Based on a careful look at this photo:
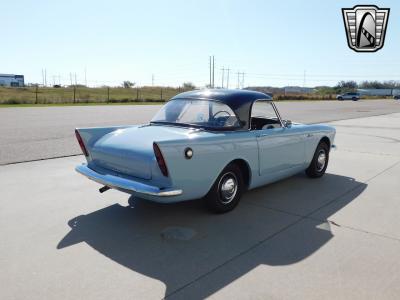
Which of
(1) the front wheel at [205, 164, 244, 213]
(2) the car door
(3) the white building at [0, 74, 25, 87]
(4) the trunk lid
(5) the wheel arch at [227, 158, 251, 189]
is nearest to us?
(4) the trunk lid

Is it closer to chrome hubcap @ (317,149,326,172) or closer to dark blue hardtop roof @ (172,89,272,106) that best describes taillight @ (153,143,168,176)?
dark blue hardtop roof @ (172,89,272,106)

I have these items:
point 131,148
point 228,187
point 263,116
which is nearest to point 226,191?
point 228,187

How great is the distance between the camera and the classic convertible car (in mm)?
3746

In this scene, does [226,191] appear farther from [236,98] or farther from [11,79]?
[11,79]

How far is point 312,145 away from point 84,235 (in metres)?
3.77

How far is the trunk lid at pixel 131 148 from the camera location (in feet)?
12.8

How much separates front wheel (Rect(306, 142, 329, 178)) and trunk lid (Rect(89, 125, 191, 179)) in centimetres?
265

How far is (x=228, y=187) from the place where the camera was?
14.4 feet

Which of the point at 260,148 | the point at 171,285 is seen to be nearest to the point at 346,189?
the point at 260,148

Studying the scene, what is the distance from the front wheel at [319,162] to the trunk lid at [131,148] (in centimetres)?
265

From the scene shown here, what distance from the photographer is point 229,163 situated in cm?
433

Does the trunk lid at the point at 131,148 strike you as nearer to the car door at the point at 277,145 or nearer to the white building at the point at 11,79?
the car door at the point at 277,145

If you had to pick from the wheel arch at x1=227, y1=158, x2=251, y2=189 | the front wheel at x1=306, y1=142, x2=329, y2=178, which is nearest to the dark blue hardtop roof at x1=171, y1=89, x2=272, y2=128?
the wheel arch at x1=227, y1=158, x2=251, y2=189

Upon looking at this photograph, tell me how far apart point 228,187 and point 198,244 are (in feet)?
3.24
